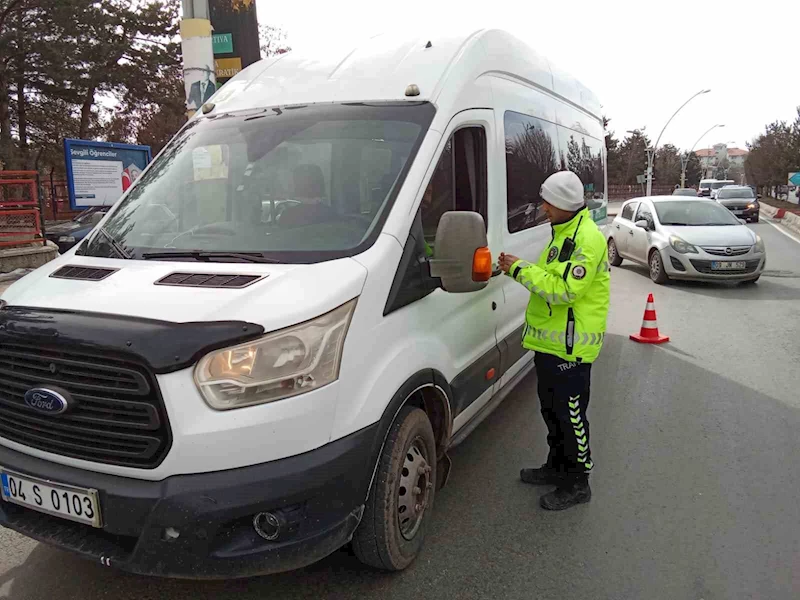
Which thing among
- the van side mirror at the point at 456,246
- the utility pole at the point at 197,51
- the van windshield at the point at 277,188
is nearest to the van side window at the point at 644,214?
the utility pole at the point at 197,51

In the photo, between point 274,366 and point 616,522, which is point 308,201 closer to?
point 274,366

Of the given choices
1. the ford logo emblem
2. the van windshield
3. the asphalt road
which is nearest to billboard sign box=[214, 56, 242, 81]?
the van windshield

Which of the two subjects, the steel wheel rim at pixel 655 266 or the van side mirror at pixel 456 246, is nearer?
the van side mirror at pixel 456 246

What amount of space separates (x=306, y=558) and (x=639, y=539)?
1887mm

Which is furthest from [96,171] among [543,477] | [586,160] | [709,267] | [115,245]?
[543,477]

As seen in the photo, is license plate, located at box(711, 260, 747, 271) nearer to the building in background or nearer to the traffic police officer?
the traffic police officer

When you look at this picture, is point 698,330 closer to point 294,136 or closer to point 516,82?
point 516,82

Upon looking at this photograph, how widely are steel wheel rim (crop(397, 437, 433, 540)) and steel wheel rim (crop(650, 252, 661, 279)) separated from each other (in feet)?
31.7

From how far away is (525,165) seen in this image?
4812mm

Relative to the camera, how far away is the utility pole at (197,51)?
6.79m

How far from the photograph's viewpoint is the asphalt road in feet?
10.0

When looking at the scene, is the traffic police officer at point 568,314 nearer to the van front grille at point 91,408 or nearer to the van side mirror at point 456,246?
the van side mirror at point 456,246

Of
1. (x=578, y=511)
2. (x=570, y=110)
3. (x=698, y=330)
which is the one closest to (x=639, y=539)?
(x=578, y=511)

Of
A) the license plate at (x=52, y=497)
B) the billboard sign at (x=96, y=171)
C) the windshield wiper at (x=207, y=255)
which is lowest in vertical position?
the license plate at (x=52, y=497)
